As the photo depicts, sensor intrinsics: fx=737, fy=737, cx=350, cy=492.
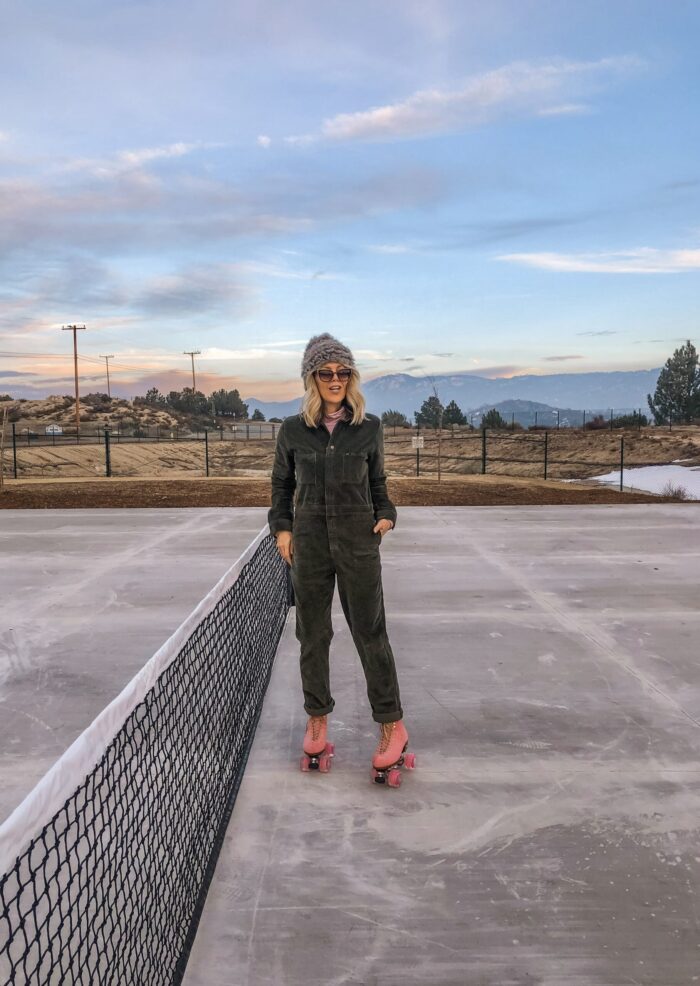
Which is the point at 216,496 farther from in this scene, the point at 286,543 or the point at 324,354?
the point at 324,354

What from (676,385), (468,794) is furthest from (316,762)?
(676,385)

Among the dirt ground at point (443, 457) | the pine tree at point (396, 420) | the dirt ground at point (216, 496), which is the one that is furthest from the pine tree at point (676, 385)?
the dirt ground at point (216, 496)

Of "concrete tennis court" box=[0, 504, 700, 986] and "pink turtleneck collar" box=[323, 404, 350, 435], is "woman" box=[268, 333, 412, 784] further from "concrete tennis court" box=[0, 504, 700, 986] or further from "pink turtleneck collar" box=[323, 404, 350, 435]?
"concrete tennis court" box=[0, 504, 700, 986]

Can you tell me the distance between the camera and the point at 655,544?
8781mm

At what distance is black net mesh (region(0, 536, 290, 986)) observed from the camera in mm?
1915

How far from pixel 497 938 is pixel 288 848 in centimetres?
81

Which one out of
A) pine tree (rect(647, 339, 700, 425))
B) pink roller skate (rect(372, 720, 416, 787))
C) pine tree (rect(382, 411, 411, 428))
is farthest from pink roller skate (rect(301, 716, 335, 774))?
pine tree (rect(647, 339, 700, 425))

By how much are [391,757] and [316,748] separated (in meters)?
0.34

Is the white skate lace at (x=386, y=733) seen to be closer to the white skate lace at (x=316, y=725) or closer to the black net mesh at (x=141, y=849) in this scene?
the white skate lace at (x=316, y=725)

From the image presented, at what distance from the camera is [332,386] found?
308 cm

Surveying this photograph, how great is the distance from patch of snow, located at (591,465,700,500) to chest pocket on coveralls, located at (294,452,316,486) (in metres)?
22.1

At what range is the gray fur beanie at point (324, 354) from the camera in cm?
307

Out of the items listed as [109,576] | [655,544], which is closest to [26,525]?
[109,576]

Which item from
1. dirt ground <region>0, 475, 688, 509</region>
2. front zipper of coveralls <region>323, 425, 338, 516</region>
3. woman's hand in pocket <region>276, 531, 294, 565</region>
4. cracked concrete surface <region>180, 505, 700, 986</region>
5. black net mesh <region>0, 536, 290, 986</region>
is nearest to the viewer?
black net mesh <region>0, 536, 290, 986</region>
